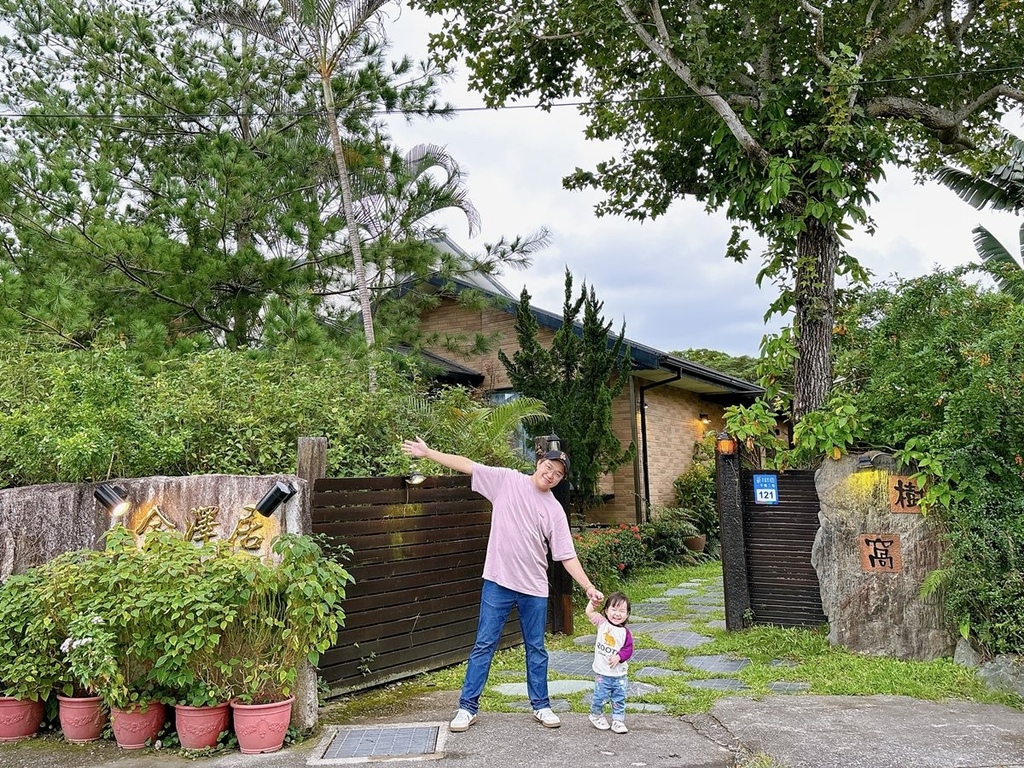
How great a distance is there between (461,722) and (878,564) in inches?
148

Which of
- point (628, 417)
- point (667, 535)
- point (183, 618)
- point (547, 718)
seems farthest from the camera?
point (628, 417)

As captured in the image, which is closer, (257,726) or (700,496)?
(257,726)

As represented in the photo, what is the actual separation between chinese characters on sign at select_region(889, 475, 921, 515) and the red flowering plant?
4132 millimetres

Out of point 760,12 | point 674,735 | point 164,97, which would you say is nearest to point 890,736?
point 674,735

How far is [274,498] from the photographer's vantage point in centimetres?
486

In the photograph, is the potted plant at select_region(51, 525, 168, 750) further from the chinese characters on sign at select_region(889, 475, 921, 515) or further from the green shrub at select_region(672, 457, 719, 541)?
the green shrub at select_region(672, 457, 719, 541)

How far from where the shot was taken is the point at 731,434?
776 cm

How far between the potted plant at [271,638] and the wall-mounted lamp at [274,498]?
30 centimetres

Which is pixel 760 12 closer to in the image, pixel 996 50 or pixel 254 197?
pixel 996 50

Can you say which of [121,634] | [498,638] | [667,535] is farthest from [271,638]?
[667,535]

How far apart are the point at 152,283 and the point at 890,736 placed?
8.68 metres

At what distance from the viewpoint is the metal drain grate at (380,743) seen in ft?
14.5

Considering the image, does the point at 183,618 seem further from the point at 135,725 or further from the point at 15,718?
the point at 15,718

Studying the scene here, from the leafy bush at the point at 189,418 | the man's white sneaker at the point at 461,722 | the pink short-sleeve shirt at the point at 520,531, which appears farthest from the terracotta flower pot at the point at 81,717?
the pink short-sleeve shirt at the point at 520,531
